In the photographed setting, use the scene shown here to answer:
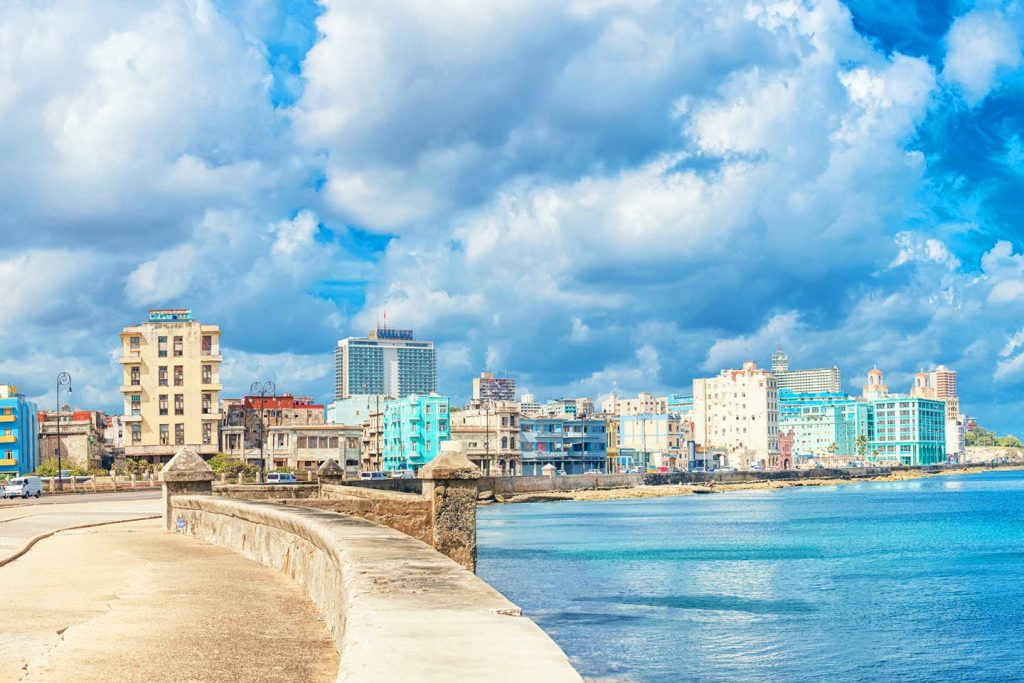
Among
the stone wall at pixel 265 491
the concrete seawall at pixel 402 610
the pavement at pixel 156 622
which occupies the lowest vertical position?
the stone wall at pixel 265 491

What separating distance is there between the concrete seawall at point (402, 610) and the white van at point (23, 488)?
5110 cm

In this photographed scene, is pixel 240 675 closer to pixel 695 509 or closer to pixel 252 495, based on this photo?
pixel 252 495

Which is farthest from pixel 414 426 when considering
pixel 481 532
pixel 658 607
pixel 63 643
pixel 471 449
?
pixel 63 643

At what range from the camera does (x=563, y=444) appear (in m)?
Answer: 146

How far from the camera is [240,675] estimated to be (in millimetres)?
7047

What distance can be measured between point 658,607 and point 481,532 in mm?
32638

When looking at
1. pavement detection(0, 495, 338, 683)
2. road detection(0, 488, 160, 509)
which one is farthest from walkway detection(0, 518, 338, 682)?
road detection(0, 488, 160, 509)

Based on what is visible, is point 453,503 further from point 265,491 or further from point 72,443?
point 72,443

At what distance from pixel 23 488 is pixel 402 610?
59382mm

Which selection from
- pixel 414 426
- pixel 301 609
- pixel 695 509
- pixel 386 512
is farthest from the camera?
pixel 414 426

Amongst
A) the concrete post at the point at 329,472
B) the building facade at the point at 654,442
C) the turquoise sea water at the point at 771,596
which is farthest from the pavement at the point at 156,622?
the building facade at the point at 654,442

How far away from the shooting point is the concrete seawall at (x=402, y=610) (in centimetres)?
473

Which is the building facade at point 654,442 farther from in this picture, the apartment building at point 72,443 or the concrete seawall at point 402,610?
the concrete seawall at point 402,610

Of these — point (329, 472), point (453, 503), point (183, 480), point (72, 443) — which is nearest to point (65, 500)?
point (329, 472)
